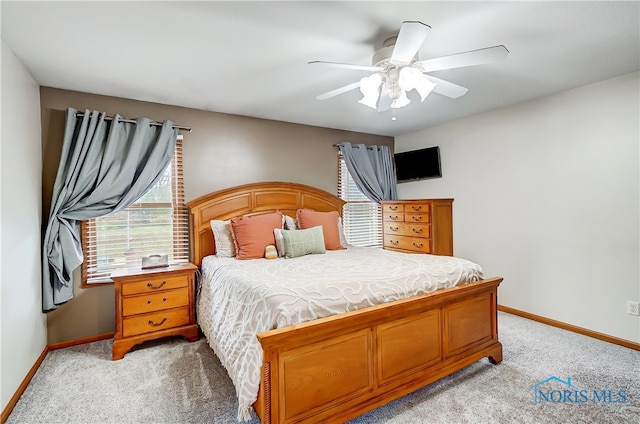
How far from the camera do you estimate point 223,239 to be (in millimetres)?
3252

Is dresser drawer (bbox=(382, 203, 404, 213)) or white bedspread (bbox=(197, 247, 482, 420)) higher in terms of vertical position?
dresser drawer (bbox=(382, 203, 404, 213))

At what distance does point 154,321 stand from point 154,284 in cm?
33

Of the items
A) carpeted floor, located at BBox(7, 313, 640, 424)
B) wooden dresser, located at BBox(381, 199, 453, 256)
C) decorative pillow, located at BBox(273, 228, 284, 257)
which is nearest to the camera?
carpeted floor, located at BBox(7, 313, 640, 424)

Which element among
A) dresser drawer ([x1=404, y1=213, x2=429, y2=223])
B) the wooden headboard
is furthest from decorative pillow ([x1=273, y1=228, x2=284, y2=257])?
dresser drawer ([x1=404, y1=213, x2=429, y2=223])

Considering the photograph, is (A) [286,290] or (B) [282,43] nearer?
(A) [286,290]

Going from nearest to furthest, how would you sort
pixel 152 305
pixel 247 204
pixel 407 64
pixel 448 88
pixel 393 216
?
pixel 407 64
pixel 448 88
pixel 152 305
pixel 247 204
pixel 393 216

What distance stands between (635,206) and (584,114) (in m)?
0.96

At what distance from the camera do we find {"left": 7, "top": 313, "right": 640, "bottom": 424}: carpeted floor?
74.3 inches

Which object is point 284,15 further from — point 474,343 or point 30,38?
point 474,343

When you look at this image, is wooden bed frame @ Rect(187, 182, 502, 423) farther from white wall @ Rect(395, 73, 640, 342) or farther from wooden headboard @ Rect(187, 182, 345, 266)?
wooden headboard @ Rect(187, 182, 345, 266)

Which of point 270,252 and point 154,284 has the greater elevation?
point 270,252

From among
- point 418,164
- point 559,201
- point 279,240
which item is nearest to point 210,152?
point 279,240

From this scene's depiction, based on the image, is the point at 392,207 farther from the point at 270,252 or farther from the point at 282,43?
the point at 282,43

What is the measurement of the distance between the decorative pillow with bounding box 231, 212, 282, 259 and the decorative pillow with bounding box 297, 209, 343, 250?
Result: 408 millimetres
